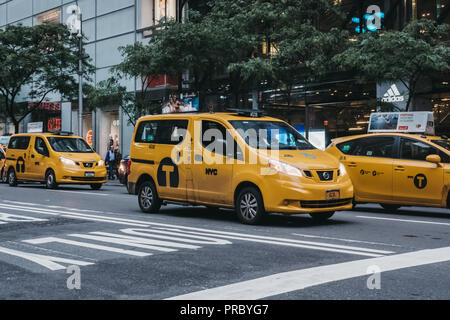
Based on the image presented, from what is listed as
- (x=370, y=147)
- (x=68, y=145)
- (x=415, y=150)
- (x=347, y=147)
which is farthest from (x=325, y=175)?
(x=68, y=145)

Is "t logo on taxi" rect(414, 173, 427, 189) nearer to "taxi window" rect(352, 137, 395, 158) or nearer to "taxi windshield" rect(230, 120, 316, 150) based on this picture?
"taxi window" rect(352, 137, 395, 158)

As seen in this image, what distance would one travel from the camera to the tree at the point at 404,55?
54.7 feet

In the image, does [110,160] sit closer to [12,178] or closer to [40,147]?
[12,178]

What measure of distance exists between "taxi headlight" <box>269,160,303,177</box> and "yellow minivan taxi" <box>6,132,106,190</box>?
11.8 meters

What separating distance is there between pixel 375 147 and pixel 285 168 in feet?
12.3

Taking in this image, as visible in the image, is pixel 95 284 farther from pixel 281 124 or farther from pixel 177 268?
pixel 281 124

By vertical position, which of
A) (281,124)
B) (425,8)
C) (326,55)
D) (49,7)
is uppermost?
(49,7)

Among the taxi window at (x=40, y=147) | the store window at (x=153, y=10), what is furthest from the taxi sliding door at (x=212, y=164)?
the store window at (x=153, y=10)

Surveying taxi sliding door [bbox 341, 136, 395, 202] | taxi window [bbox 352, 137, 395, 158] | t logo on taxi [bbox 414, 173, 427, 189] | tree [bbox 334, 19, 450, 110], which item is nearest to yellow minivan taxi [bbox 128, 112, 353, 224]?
taxi sliding door [bbox 341, 136, 395, 202]

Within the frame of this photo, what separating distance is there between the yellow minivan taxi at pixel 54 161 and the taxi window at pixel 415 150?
11.5 m

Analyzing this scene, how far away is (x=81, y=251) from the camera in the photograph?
25.1 feet

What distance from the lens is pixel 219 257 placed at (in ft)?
23.4
